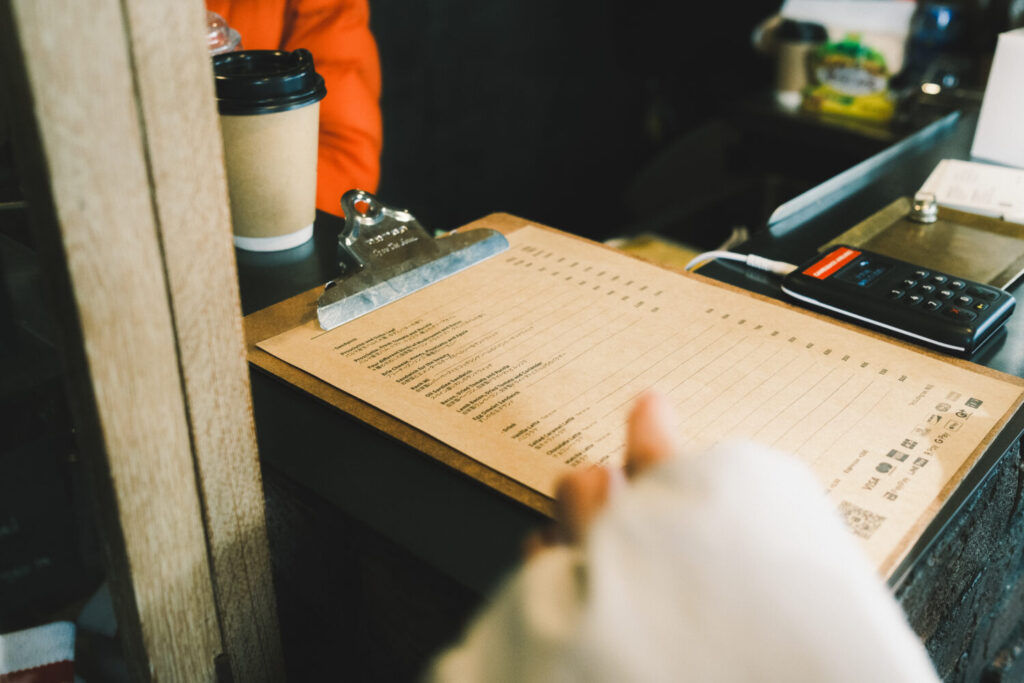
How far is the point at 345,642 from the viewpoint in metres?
0.61

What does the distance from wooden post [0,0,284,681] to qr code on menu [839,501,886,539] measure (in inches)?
13.7

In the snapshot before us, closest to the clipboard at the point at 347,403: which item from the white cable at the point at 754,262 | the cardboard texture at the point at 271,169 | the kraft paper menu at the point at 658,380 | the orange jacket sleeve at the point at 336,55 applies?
the kraft paper menu at the point at 658,380

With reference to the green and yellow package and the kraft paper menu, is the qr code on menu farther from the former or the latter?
the green and yellow package

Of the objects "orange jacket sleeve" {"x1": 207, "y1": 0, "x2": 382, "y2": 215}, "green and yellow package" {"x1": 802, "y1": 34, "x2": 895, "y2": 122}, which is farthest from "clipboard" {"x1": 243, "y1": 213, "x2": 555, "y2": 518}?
"green and yellow package" {"x1": 802, "y1": 34, "x2": 895, "y2": 122}

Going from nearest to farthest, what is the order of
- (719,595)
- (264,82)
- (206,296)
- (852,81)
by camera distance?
1. (719,595)
2. (206,296)
3. (264,82)
4. (852,81)

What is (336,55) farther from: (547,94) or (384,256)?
(547,94)

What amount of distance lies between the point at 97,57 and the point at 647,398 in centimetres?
28

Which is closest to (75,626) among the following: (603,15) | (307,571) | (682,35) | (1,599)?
(1,599)

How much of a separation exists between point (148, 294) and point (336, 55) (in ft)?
3.45

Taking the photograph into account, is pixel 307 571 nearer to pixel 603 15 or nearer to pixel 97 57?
pixel 97 57

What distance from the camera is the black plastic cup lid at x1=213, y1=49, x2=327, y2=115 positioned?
73 centimetres

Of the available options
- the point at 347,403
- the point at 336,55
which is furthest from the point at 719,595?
the point at 336,55

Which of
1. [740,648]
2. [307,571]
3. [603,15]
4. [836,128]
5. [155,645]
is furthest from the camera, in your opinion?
[603,15]

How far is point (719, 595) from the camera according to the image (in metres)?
0.32
